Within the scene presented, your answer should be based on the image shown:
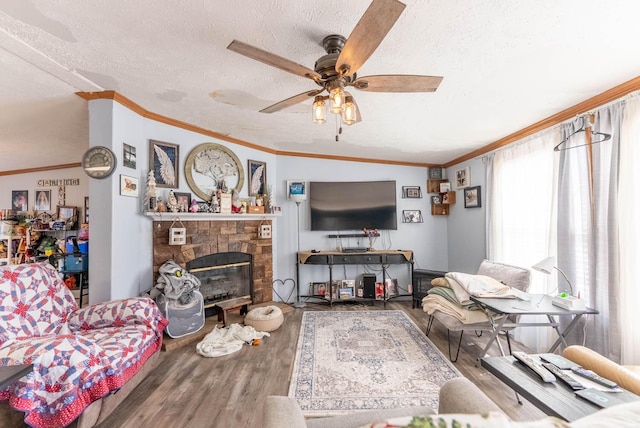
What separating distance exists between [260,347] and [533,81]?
322 centimetres

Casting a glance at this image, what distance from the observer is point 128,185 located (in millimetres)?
2578

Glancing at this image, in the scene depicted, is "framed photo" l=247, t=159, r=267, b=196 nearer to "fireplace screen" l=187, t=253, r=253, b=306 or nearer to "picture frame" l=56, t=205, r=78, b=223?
"fireplace screen" l=187, t=253, r=253, b=306

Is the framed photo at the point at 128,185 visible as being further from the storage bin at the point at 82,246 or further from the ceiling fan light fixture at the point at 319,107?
the storage bin at the point at 82,246

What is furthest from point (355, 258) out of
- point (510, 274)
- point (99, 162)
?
point (99, 162)

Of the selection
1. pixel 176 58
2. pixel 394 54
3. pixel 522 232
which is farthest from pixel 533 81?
pixel 176 58

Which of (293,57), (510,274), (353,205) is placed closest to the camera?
(293,57)

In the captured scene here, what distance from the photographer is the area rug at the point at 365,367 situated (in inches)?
76.1

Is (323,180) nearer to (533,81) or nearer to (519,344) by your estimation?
(533,81)

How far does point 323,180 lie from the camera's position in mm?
4422

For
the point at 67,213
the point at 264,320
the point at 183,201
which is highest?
the point at 183,201

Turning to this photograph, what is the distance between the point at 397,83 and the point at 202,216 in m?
2.57

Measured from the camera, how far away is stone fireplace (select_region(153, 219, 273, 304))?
2957mm

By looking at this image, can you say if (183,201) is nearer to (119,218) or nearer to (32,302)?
(119,218)

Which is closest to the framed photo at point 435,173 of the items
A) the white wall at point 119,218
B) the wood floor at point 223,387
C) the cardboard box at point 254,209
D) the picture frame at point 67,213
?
the wood floor at point 223,387
